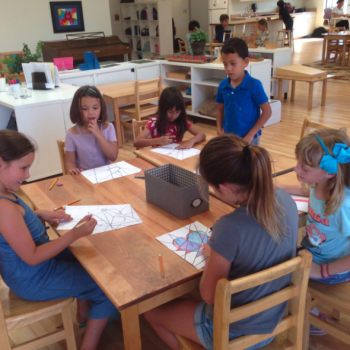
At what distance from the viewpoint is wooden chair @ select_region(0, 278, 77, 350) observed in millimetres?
1363

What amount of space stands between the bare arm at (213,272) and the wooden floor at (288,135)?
2.44 ft

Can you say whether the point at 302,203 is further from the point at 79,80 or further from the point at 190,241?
the point at 79,80

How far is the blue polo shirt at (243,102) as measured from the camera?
245cm

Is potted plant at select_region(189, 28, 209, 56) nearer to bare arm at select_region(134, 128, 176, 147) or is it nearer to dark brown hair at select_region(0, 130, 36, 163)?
bare arm at select_region(134, 128, 176, 147)

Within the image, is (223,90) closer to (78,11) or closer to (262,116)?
(262,116)

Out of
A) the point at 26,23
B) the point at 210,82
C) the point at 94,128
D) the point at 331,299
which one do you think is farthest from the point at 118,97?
the point at 26,23

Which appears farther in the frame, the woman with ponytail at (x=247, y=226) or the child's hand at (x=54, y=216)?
the child's hand at (x=54, y=216)

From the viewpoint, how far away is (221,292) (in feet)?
3.18

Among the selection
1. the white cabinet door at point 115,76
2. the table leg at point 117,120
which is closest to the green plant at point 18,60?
the white cabinet door at point 115,76

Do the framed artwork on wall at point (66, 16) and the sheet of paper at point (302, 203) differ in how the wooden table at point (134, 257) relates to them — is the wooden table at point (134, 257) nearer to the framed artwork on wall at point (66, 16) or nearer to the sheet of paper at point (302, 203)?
the sheet of paper at point (302, 203)

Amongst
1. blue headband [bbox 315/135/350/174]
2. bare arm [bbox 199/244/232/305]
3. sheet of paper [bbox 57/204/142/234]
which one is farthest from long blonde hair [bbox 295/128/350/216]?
sheet of paper [bbox 57/204/142/234]

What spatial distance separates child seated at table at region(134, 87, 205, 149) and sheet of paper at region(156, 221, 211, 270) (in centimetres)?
96

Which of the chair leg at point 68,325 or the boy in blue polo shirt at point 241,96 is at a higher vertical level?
the boy in blue polo shirt at point 241,96

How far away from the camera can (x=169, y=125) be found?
258cm
